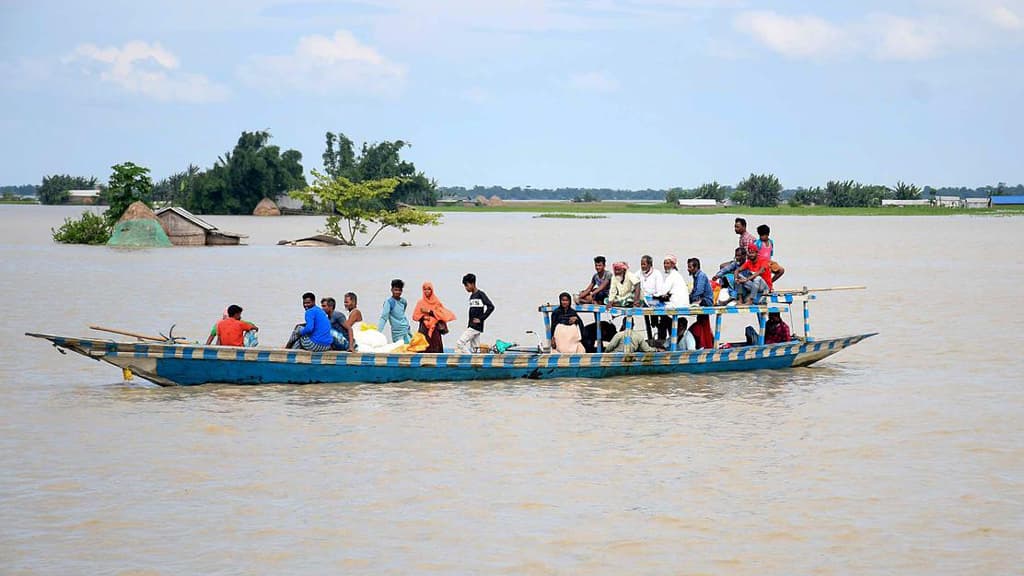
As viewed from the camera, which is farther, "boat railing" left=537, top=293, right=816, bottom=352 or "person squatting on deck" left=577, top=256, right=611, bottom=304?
"person squatting on deck" left=577, top=256, right=611, bottom=304

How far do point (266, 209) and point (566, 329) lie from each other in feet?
313

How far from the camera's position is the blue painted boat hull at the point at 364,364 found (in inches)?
620

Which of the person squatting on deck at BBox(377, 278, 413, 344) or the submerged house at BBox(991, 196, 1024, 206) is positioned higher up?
the submerged house at BBox(991, 196, 1024, 206)

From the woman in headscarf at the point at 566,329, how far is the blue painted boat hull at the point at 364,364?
23cm

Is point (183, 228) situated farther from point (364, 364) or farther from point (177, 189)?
point (177, 189)

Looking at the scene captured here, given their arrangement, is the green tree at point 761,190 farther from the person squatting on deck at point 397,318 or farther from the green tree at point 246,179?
the person squatting on deck at point 397,318

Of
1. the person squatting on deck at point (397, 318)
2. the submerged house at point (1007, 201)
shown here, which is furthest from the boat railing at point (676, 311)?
the submerged house at point (1007, 201)

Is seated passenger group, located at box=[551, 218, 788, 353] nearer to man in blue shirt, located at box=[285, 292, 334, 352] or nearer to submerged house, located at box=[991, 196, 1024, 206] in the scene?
man in blue shirt, located at box=[285, 292, 334, 352]

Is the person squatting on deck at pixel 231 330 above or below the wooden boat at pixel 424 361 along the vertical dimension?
above

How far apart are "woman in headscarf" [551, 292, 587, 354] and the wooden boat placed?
0.76 ft

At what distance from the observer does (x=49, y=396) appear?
1662 cm

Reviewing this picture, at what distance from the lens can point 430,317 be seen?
1688cm

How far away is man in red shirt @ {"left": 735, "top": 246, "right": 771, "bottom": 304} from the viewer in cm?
1772

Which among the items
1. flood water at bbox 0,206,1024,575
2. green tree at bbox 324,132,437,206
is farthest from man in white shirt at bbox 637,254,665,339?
green tree at bbox 324,132,437,206
